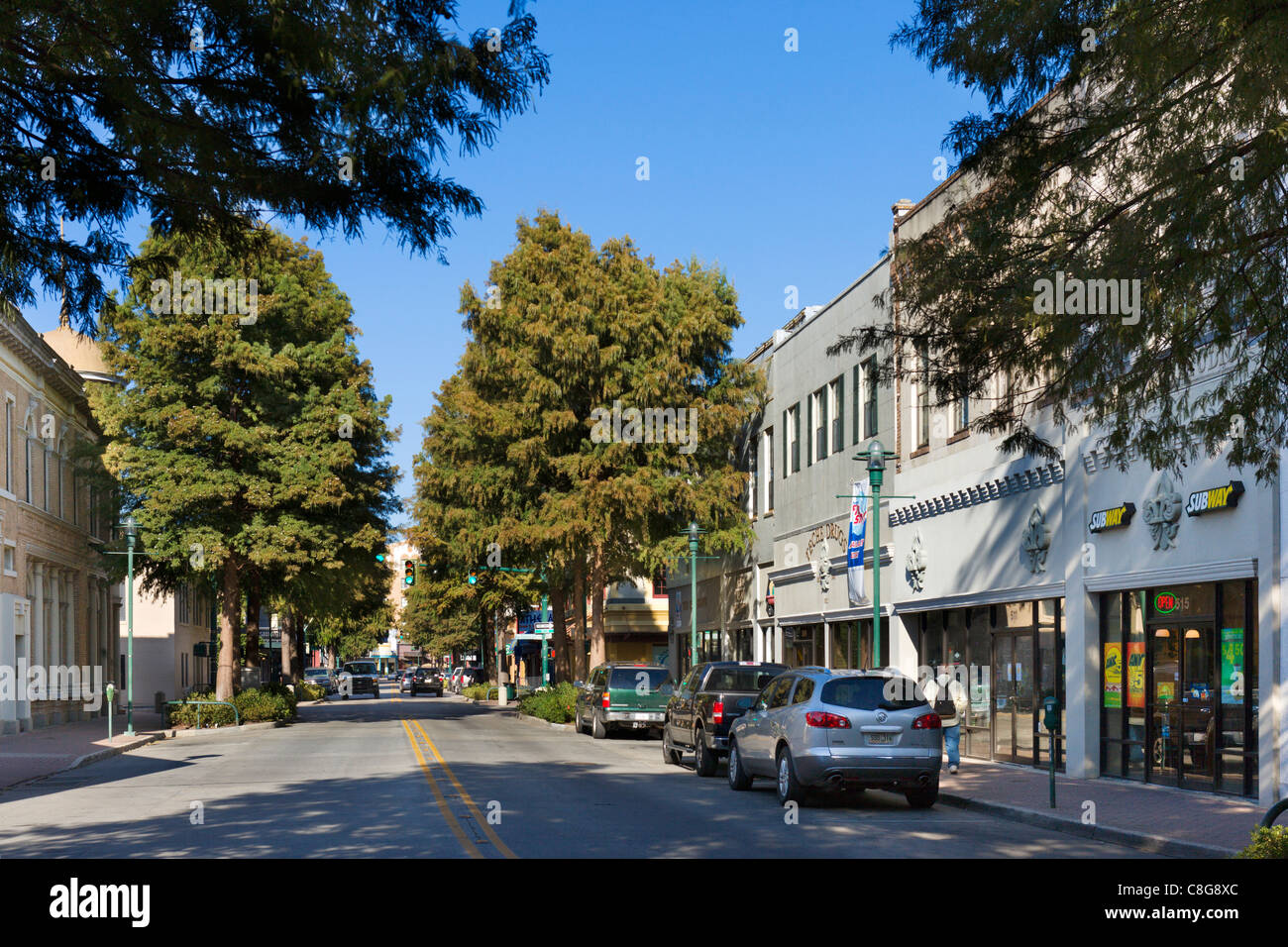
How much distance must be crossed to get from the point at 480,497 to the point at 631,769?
17236mm

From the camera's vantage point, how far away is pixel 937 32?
12141 millimetres

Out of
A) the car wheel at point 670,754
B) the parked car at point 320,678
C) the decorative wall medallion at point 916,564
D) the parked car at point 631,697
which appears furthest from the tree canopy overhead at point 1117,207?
the parked car at point 320,678

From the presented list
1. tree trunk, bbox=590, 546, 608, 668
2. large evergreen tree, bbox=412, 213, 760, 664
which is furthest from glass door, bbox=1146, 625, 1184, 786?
tree trunk, bbox=590, 546, 608, 668

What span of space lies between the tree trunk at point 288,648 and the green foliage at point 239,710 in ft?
104

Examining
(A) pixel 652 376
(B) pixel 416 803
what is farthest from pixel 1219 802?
(A) pixel 652 376

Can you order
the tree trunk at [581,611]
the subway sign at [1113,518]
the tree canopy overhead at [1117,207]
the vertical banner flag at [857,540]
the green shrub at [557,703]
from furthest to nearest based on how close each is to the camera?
the tree trunk at [581,611] < the green shrub at [557,703] < the vertical banner flag at [857,540] < the subway sign at [1113,518] < the tree canopy overhead at [1117,207]

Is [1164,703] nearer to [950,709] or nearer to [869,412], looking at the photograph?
[950,709]

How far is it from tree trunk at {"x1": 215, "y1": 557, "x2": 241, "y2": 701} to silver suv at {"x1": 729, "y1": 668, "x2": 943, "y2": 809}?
A: 2782 cm

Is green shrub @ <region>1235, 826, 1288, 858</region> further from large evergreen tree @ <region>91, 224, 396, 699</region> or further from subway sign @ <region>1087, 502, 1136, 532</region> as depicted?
large evergreen tree @ <region>91, 224, 396, 699</region>

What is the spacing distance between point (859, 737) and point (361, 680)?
242 ft

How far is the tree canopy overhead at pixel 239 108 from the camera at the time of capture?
9.54 m

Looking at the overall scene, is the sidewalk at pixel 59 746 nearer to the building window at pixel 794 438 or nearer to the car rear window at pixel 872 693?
the car rear window at pixel 872 693

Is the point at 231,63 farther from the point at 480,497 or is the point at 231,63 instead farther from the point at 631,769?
the point at 480,497

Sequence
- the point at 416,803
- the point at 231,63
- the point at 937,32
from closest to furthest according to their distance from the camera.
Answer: the point at 231,63
the point at 937,32
the point at 416,803
